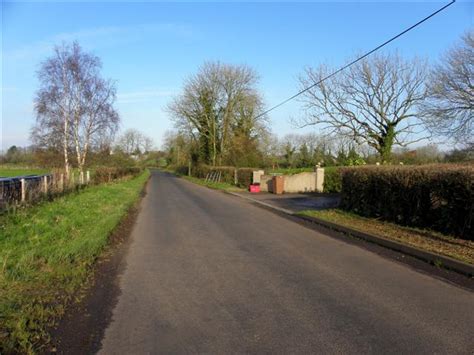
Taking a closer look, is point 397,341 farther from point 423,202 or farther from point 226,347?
point 423,202

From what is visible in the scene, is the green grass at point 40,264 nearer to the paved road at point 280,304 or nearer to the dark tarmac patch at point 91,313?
the dark tarmac patch at point 91,313

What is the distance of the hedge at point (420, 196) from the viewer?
30.2 ft

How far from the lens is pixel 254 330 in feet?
14.4

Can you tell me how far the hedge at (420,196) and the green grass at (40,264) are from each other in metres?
7.83

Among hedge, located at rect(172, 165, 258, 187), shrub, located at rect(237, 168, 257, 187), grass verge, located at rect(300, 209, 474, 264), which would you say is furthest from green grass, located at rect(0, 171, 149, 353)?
hedge, located at rect(172, 165, 258, 187)

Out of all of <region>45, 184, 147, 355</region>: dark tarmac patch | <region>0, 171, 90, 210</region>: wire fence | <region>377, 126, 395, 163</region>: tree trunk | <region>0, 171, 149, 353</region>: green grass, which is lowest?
<region>45, 184, 147, 355</region>: dark tarmac patch

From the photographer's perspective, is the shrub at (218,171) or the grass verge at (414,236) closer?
the grass verge at (414,236)

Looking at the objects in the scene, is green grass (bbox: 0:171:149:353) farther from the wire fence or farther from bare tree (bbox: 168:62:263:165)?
bare tree (bbox: 168:62:263:165)

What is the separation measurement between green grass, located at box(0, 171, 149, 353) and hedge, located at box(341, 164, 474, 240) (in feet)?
25.7

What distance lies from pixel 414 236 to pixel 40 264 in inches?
312

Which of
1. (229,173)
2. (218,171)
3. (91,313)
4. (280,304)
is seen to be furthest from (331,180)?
(91,313)

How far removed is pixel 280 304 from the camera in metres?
5.22

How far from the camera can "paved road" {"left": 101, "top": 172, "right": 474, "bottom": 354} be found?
13.4 ft

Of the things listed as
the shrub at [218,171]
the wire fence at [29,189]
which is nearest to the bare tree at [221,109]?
the shrub at [218,171]
